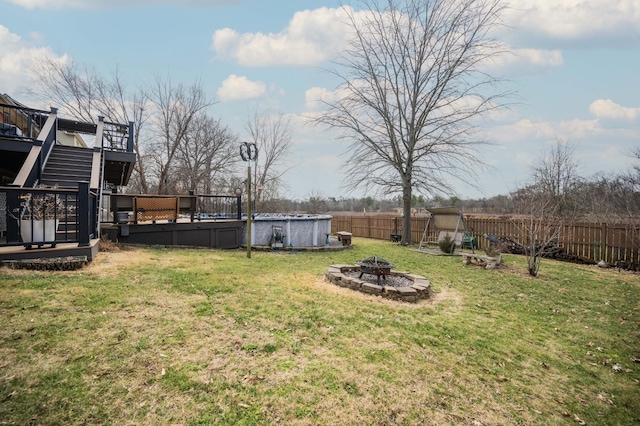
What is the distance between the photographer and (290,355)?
301 cm

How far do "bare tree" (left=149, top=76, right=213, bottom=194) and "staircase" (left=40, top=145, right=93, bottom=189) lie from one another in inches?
427

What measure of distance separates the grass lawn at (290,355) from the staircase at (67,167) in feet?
13.3

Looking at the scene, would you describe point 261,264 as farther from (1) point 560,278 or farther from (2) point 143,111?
(2) point 143,111

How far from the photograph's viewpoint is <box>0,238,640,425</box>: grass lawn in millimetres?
2277

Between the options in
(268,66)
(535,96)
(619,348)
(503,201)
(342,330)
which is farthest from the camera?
(503,201)

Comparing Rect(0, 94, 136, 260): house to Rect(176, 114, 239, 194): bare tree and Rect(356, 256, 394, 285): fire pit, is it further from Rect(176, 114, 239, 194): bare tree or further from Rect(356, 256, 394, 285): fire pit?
Rect(176, 114, 239, 194): bare tree

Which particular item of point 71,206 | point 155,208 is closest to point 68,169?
point 71,206

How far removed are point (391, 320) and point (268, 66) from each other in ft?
46.6

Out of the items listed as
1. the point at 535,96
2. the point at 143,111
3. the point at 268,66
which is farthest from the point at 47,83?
the point at 535,96

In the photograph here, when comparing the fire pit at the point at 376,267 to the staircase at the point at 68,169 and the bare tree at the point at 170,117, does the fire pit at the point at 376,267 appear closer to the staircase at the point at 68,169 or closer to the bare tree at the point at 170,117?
the staircase at the point at 68,169

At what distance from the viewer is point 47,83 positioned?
17.2 metres

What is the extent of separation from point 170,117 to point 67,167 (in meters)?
13.6

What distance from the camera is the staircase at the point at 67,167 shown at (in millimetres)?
7922

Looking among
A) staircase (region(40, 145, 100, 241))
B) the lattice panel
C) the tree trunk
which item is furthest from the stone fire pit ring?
the tree trunk
